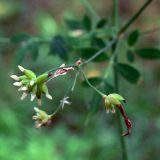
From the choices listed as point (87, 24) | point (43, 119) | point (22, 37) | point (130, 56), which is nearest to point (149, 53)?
point (130, 56)

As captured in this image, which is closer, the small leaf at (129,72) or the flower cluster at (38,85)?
the flower cluster at (38,85)

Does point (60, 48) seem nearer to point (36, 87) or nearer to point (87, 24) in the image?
point (87, 24)

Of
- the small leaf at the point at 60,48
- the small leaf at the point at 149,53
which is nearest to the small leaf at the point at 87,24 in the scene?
the small leaf at the point at 60,48

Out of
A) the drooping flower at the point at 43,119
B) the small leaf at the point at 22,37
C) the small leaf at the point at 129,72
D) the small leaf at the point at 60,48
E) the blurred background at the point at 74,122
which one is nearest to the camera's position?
the drooping flower at the point at 43,119

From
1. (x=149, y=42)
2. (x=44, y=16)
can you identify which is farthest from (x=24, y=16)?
(x=149, y=42)

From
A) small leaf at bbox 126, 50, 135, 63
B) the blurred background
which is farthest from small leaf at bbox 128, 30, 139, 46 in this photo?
→ the blurred background

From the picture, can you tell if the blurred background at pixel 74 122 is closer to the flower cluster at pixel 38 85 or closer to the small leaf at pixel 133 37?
the small leaf at pixel 133 37

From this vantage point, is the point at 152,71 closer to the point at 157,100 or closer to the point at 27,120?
the point at 157,100
